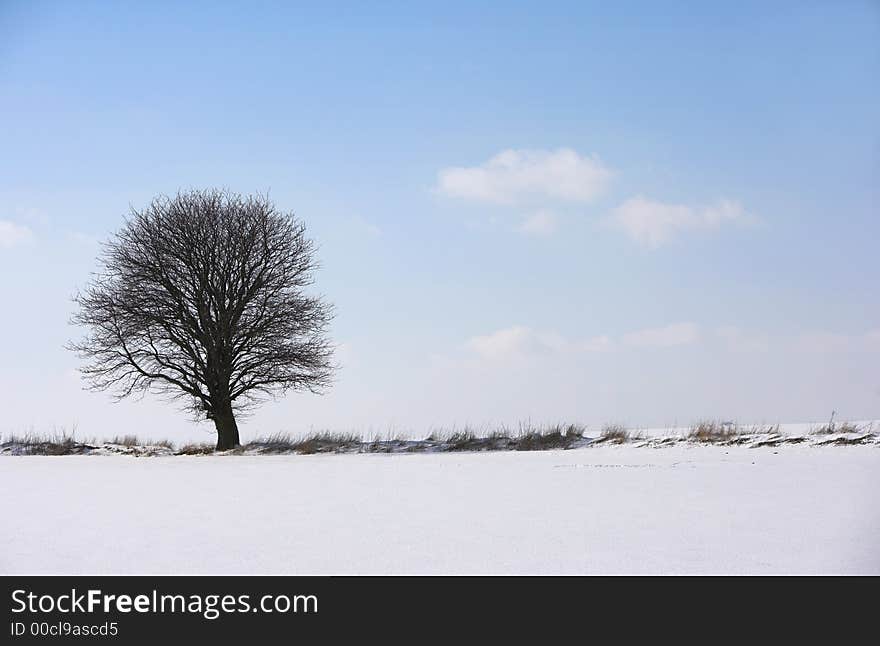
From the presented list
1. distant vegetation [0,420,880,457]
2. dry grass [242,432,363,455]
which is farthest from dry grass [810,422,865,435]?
dry grass [242,432,363,455]

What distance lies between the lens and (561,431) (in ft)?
69.8

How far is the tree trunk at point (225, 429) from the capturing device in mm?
23087

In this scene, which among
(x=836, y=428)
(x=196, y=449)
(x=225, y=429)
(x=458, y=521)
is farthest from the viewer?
(x=225, y=429)

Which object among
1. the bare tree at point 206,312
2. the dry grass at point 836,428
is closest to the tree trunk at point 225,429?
the bare tree at point 206,312

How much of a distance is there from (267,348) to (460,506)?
1603 cm

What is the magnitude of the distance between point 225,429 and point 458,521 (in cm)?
1757

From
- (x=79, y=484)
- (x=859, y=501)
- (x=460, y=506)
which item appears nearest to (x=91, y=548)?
(x=460, y=506)

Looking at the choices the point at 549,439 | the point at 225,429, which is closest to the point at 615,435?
the point at 549,439

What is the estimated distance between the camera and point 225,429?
2314cm

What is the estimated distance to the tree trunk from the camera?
909 inches

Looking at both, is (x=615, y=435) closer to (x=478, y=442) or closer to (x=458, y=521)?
(x=478, y=442)

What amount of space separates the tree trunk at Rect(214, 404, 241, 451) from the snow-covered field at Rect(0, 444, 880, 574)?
10.3 meters

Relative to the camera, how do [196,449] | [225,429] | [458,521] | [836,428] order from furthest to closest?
1. [225,429]
2. [196,449]
3. [836,428]
4. [458,521]

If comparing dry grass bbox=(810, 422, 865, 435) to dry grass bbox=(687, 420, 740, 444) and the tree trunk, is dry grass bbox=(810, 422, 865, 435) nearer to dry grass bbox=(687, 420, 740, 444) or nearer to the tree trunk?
dry grass bbox=(687, 420, 740, 444)
